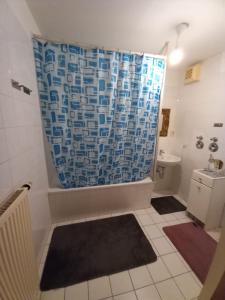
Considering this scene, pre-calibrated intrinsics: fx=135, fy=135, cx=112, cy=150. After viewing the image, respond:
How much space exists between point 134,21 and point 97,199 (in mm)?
2096

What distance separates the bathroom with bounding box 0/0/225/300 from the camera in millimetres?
933

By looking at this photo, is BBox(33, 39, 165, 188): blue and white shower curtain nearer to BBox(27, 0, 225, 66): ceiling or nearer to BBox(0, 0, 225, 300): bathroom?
BBox(0, 0, 225, 300): bathroom

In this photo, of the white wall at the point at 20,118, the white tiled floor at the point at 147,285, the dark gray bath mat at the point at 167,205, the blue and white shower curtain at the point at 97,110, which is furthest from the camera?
the dark gray bath mat at the point at 167,205

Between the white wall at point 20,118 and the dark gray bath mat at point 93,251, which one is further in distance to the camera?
the dark gray bath mat at point 93,251

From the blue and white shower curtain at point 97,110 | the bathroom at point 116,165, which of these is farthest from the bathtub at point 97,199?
the blue and white shower curtain at point 97,110

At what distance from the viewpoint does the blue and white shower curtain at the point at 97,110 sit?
1.51 metres

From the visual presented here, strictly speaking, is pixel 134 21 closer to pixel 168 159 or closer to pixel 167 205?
pixel 168 159

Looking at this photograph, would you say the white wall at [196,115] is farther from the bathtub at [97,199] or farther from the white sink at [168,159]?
the bathtub at [97,199]

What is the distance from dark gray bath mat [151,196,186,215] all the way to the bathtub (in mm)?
215

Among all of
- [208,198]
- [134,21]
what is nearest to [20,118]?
[134,21]

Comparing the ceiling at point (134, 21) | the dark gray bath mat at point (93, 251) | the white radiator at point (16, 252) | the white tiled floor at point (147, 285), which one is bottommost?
the white tiled floor at point (147, 285)

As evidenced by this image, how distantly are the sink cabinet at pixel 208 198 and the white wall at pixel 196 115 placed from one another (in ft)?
1.28

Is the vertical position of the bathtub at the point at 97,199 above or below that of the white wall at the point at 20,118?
below

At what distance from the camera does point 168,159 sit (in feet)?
7.74
